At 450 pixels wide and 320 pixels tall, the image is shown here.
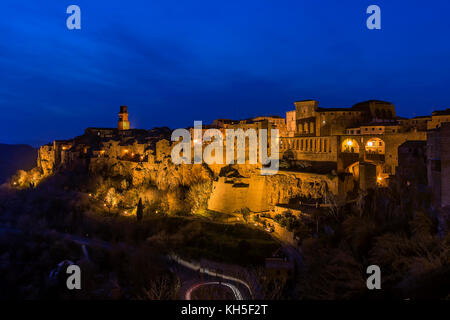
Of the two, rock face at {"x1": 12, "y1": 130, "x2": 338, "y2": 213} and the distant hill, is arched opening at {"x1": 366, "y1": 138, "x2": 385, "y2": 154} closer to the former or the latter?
rock face at {"x1": 12, "y1": 130, "x2": 338, "y2": 213}

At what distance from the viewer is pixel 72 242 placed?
30.4 metres

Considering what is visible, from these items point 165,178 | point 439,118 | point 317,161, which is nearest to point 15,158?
point 165,178

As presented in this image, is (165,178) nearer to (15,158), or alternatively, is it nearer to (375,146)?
(375,146)

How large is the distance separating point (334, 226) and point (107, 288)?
17807mm

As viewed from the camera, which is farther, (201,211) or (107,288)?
(201,211)

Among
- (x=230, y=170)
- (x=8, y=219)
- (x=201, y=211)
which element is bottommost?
(x=8, y=219)

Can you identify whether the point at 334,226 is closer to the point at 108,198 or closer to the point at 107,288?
the point at 107,288

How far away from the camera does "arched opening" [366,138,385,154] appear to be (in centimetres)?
2558

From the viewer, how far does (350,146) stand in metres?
27.8

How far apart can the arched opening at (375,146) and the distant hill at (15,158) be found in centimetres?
8165

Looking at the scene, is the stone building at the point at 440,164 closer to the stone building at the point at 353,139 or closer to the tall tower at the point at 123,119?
the stone building at the point at 353,139

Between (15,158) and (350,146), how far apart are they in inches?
3927

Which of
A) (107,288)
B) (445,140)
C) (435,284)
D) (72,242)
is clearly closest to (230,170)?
(107,288)
